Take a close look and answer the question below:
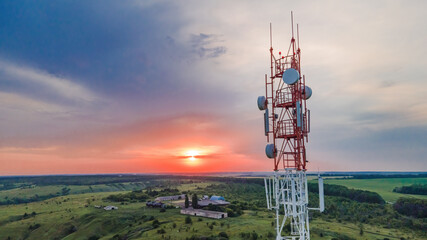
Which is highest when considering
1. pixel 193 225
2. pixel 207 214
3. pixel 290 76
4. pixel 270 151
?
pixel 290 76

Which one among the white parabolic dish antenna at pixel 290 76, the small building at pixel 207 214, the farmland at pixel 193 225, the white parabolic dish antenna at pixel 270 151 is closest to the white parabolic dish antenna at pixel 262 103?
the white parabolic dish antenna at pixel 290 76

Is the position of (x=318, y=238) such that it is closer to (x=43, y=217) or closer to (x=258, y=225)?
(x=258, y=225)

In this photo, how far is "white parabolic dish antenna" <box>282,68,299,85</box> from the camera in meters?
22.2

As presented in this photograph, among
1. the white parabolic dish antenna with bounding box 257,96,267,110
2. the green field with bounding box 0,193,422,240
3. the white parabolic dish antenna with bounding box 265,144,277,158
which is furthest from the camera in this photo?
the green field with bounding box 0,193,422,240

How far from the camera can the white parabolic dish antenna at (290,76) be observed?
22.2 meters

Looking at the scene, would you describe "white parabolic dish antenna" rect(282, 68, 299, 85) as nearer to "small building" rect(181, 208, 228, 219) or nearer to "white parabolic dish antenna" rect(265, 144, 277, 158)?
"white parabolic dish antenna" rect(265, 144, 277, 158)

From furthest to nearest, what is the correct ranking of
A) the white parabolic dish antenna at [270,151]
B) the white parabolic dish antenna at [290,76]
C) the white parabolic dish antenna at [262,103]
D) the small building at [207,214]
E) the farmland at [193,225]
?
the small building at [207,214] < the farmland at [193,225] < the white parabolic dish antenna at [262,103] < the white parabolic dish antenna at [270,151] < the white parabolic dish antenna at [290,76]

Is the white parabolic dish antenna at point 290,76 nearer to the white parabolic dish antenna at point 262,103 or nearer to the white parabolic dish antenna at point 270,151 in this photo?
the white parabolic dish antenna at point 262,103

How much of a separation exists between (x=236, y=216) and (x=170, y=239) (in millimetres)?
26417

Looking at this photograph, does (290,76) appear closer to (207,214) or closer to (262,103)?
(262,103)

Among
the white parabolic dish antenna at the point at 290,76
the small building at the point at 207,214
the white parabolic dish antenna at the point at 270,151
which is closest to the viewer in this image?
the white parabolic dish antenna at the point at 290,76

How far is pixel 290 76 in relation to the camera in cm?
2238

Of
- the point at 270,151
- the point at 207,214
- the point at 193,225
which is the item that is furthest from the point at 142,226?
the point at 270,151

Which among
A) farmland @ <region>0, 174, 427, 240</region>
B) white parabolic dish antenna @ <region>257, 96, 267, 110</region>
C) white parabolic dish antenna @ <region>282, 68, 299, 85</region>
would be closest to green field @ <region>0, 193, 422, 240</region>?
farmland @ <region>0, 174, 427, 240</region>
